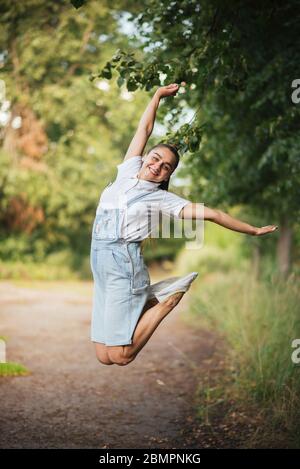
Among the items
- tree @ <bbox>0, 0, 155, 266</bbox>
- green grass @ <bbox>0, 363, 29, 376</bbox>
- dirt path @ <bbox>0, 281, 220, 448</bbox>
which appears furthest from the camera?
tree @ <bbox>0, 0, 155, 266</bbox>

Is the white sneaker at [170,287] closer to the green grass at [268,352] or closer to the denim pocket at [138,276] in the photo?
the denim pocket at [138,276]

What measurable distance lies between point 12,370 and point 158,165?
3644mm

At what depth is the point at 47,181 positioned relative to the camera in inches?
601

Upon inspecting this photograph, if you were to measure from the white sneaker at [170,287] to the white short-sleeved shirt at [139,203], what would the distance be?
1.27ft

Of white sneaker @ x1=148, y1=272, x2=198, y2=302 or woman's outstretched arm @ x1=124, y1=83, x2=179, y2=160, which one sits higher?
woman's outstretched arm @ x1=124, y1=83, x2=179, y2=160

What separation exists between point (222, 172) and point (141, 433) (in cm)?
330

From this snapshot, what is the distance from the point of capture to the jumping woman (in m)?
3.46

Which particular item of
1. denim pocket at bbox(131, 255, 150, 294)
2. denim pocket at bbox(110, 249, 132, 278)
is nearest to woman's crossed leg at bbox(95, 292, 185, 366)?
denim pocket at bbox(131, 255, 150, 294)

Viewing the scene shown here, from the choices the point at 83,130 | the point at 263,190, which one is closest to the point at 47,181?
the point at 83,130

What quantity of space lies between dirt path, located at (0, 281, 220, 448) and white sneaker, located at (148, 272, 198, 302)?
1404 millimetres

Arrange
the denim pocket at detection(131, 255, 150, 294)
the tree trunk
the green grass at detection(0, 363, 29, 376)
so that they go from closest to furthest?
the denim pocket at detection(131, 255, 150, 294) < the green grass at detection(0, 363, 29, 376) < the tree trunk

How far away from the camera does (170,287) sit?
364 centimetres

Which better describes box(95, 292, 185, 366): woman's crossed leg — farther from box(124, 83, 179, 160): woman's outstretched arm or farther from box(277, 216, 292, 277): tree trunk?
box(277, 216, 292, 277): tree trunk
